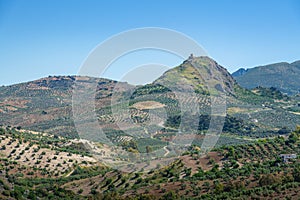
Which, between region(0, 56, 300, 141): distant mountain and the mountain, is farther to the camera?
the mountain

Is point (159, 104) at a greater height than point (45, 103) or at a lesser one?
lesser

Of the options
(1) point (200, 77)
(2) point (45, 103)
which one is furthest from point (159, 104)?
(2) point (45, 103)

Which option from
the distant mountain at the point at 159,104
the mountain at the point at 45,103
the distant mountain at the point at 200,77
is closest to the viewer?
the distant mountain at the point at 159,104

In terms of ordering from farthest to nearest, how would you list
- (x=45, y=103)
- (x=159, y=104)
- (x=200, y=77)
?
(x=200, y=77) → (x=45, y=103) → (x=159, y=104)

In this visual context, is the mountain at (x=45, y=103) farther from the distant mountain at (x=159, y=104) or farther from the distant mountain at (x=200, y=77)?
the distant mountain at (x=200, y=77)

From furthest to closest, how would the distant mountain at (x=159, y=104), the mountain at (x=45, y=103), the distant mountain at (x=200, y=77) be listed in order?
the distant mountain at (x=200, y=77) → the mountain at (x=45, y=103) → the distant mountain at (x=159, y=104)

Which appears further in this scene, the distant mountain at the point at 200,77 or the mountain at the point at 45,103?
the distant mountain at the point at 200,77

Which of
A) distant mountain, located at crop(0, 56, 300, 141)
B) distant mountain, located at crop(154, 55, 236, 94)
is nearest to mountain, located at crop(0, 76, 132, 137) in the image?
distant mountain, located at crop(0, 56, 300, 141)

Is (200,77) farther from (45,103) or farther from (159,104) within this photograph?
(45,103)

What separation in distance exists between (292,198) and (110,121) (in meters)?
67.5

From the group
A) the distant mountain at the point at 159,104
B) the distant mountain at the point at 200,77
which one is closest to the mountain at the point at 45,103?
the distant mountain at the point at 159,104

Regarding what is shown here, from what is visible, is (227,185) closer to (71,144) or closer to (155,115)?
(71,144)

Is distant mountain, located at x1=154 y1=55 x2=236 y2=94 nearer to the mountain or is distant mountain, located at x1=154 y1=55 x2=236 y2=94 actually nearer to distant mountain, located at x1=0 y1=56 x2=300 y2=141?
distant mountain, located at x1=0 y1=56 x2=300 y2=141

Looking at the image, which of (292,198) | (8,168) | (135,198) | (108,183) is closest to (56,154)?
(8,168)
